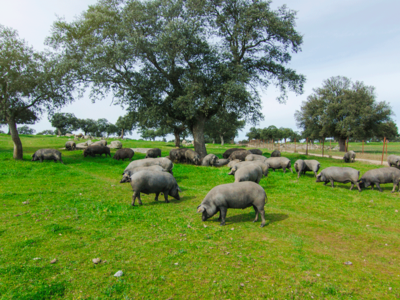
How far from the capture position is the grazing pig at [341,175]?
536 inches

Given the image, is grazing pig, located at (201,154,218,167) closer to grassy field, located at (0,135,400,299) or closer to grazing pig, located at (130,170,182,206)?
grassy field, located at (0,135,400,299)

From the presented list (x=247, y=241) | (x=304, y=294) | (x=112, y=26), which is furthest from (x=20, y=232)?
(x=112, y=26)

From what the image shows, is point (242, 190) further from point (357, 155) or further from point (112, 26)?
point (357, 155)

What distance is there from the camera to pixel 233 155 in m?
→ 23.4

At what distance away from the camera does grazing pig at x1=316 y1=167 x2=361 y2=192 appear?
44.7 ft

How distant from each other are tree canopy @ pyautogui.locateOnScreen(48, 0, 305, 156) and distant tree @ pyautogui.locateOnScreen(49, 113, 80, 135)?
7467 cm

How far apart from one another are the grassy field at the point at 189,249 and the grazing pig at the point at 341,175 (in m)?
1.97

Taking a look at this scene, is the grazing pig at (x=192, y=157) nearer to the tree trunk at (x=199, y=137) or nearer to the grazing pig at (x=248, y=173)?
the tree trunk at (x=199, y=137)

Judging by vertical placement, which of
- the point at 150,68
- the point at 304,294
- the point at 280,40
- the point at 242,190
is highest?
the point at 280,40

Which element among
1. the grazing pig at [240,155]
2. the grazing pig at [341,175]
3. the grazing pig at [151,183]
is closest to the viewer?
the grazing pig at [151,183]

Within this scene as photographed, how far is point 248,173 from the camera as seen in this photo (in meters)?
12.4

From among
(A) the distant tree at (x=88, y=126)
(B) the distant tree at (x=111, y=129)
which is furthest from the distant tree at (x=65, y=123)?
(B) the distant tree at (x=111, y=129)

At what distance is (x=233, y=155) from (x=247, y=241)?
1668 cm

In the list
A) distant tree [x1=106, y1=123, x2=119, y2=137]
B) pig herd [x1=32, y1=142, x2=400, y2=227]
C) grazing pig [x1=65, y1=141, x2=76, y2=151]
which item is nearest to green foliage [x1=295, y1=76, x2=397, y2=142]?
pig herd [x1=32, y1=142, x2=400, y2=227]
